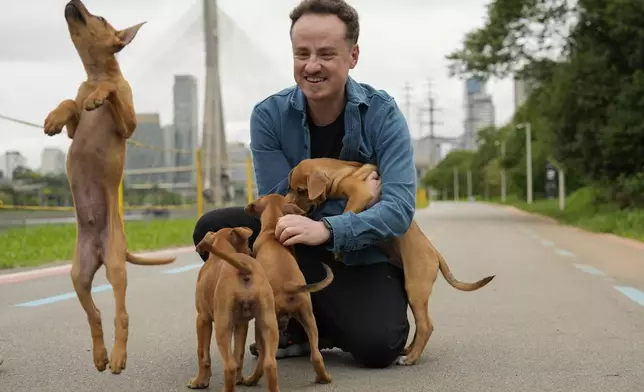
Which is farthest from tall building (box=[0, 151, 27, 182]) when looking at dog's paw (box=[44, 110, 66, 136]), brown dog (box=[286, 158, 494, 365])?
dog's paw (box=[44, 110, 66, 136])

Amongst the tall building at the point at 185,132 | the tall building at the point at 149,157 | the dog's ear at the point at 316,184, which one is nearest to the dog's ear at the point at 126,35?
the dog's ear at the point at 316,184

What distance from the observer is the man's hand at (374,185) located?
4160mm

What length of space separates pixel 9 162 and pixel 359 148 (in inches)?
414

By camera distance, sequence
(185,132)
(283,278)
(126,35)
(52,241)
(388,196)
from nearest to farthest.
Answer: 1. (126,35)
2. (283,278)
3. (388,196)
4. (52,241)
5. (185,132)

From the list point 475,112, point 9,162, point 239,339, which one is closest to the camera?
point 239,339

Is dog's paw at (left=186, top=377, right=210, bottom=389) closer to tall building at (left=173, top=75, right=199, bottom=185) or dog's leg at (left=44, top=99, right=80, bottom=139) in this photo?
dog's leg at (left=44, top=99, right=80, bottom=139)

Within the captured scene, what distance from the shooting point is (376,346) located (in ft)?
13.5

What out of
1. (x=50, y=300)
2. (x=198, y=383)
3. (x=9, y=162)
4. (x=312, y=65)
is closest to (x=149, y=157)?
(x=9, y=162)

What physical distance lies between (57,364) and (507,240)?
12991 mm

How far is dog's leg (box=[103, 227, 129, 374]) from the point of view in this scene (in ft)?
9.95

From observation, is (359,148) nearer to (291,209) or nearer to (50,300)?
(291,209)

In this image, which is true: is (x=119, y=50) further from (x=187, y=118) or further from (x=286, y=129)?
(x=187, y=118)

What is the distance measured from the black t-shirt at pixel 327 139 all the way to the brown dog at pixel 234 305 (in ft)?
4.21

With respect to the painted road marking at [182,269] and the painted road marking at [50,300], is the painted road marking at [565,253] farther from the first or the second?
the painted road marking at [50,300]
